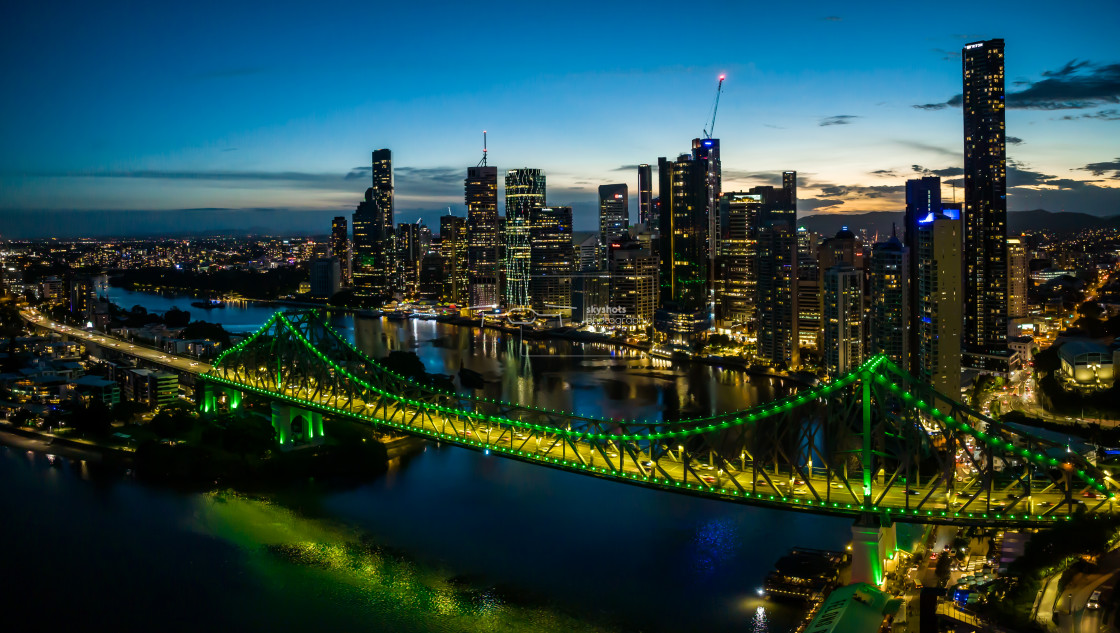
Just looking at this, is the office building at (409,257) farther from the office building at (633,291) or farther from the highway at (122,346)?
the highway at (122,346)

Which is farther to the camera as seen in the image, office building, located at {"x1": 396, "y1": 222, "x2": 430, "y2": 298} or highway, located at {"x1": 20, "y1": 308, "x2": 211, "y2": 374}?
office building, located at {"x1": 396, "y1": 222, "x2": 430, "y2": 298}

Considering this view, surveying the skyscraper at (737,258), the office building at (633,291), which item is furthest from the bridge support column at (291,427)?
the office building at (633,291)

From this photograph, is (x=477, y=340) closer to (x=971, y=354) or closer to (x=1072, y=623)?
(x=971, y=354)

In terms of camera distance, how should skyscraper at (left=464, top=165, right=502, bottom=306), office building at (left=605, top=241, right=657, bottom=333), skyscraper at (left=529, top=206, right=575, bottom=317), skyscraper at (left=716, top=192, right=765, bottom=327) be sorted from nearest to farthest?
1. skyscraper at (left=716, top=192, right=765, bottom=327)
2. office building at (left=605, top=241, right=657, bottom=333)
3. skyscraper at (left=529, top=206, right=575, bottom=317)
4. skyscraper at (left=464, top=165, right=502, bottom=306)

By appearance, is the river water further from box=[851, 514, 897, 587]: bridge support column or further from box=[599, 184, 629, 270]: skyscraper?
box=[599, 184, 629, 270]: skyscraper

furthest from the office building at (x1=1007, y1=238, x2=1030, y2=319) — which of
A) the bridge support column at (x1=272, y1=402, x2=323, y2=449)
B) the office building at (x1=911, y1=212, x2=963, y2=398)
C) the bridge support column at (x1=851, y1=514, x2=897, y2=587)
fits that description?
the bridge support column at (x1=851, y1=514, x2=897, y2=587)

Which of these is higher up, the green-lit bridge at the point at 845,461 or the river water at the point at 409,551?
the green-lit bridge at the point at 845,461
